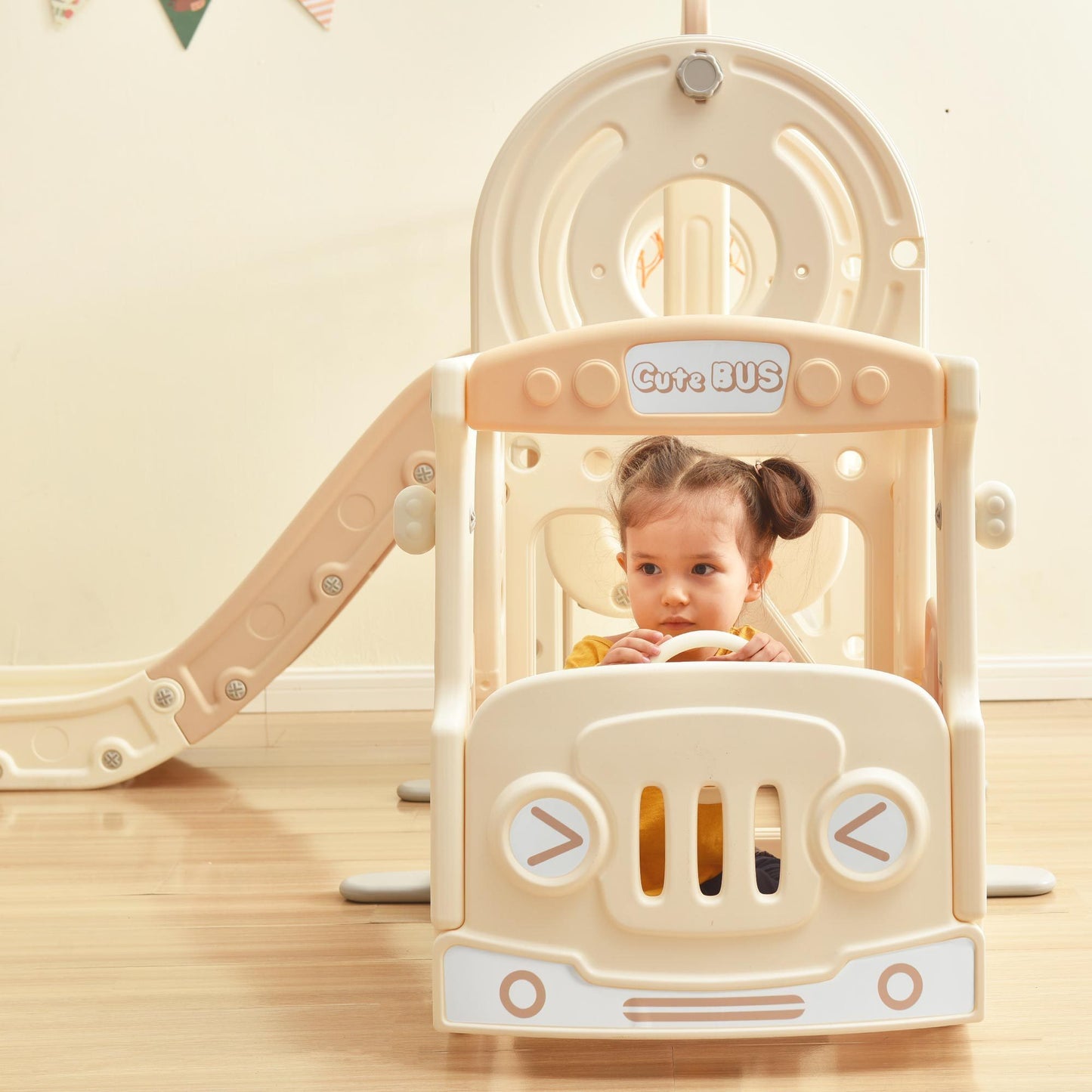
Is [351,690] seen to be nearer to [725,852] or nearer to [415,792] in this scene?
[415,792]

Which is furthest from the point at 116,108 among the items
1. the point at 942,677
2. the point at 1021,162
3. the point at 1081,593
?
the point at 1081,593

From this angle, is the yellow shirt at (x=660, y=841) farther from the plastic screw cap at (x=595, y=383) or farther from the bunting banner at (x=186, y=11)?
the bunting banner at (x=186, y=11)

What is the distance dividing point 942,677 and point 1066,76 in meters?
1.46

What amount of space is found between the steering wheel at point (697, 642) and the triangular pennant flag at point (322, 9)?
136 centimetres

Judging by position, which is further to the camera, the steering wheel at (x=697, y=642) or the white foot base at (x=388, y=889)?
the white foot base at (x=388, y=889)

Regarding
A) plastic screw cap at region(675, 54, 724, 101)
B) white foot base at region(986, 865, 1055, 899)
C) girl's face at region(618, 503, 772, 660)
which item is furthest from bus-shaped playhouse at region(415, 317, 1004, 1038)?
plastic screw cap at region(675, 54, 724, 101)

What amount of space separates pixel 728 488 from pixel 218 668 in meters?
0.79

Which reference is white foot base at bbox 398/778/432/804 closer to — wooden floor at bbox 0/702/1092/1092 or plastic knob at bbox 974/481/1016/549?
wooden floor at bbox 0/702/1092/1092

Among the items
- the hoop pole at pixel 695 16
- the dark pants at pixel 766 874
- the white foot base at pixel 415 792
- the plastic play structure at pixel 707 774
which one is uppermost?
the hoop pole at pixel 695 16

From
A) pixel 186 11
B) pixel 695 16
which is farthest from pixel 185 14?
pixel 695 16

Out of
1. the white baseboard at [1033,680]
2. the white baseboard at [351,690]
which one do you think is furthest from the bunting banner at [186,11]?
the white baseboard at [1033,680]

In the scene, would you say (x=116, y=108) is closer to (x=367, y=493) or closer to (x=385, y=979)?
(x=367, y=493)

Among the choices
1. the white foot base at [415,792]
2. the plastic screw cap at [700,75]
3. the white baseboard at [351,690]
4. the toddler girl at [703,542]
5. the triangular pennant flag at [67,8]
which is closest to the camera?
the toddler girl at [703,542]

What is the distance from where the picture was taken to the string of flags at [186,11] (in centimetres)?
188
